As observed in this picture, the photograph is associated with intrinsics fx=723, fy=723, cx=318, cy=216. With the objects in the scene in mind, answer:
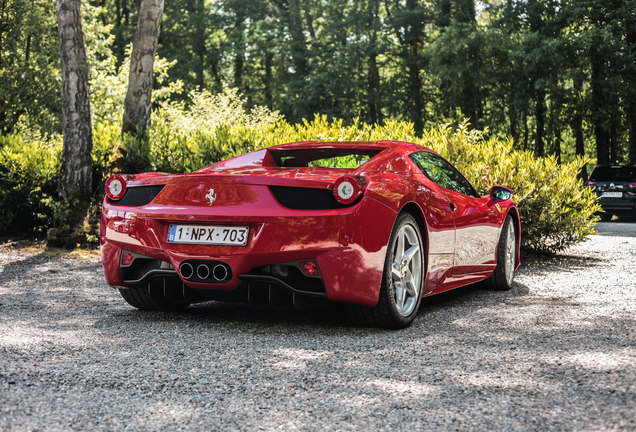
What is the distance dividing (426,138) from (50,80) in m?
17.4

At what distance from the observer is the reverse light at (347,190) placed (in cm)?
450

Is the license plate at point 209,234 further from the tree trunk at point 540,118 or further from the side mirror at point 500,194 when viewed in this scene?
the tree trunk at point 540,118

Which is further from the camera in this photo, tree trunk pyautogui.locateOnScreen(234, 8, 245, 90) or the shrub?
tree trunk pyautogui.locateOnScreen(234, 8, 245, 90)

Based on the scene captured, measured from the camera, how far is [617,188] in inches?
732

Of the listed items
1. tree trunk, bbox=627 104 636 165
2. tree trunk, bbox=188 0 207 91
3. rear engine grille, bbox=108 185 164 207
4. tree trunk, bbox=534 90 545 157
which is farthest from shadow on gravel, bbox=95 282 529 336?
tree trunk, bbox=188 0 207 91

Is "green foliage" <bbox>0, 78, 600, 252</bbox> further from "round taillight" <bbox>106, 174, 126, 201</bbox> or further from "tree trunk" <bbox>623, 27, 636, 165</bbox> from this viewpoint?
"tree trunk" <bbox>623, 27, 636, 165</bbox>

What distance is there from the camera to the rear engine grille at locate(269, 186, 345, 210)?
455 cm

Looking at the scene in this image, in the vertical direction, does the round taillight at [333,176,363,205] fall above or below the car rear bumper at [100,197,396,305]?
above

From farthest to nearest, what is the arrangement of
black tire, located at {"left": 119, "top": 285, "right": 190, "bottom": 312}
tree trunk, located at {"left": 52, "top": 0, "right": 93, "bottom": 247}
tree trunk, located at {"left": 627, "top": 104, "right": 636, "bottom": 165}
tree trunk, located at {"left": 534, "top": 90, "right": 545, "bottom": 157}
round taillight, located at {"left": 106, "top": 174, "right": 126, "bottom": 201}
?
Result: tree trunk, located at {"left": 534, "top": 90, "right": 545, "bottom": 157} < tree trunk, located at {"left": 627, "top": 104, "right": 636, "bottom": 165} < tree trunk, located at {"left": 52, "top": 0, "right": 93, "bottom": 247} < black tire, located at {"left": 119, "top": 285, "right": 190, "bottom": 312} < round taillight, located at {"left": 106, "top": 174, "right": 126, "bottom": 201}

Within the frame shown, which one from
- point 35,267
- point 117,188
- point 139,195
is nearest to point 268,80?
point 35,267

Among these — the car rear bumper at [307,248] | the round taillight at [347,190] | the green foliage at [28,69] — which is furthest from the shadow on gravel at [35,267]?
the green foliage at [28,69]

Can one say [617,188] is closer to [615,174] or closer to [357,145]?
[615,174]

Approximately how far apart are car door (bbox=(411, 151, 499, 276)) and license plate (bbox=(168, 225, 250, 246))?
1793mm

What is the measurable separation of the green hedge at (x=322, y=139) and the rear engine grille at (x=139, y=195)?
17.0 feet
